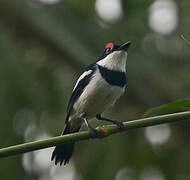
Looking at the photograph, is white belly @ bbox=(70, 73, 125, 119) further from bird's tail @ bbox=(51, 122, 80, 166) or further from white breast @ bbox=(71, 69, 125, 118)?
bird's tail @ bbox=(51, 122, 80, 166)

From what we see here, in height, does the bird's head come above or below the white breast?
above

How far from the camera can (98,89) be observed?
138 inches

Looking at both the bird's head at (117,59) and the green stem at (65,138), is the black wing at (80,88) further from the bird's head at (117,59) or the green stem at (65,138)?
the green stem at (65,138)

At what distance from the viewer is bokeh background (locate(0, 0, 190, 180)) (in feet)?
14.9

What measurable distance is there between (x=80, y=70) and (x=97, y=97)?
160cm

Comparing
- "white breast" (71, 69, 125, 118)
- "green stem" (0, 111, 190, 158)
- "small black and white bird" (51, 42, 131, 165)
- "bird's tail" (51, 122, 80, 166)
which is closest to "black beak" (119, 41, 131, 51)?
"small black and white bird" (51, 42, 131, 165)

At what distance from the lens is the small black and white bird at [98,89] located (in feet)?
11.5

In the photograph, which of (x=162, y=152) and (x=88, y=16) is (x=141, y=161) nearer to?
(x=162, y=152)

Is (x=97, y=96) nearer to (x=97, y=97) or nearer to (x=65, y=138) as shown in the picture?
(x=97, y=97)

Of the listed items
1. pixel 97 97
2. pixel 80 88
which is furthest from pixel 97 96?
pixel 80 88

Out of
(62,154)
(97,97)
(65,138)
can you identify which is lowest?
(62,154)

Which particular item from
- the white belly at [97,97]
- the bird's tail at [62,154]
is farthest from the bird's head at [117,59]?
the bird's tail at [62,154]

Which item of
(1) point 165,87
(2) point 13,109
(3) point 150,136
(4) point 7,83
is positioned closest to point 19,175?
(2) point 13,109

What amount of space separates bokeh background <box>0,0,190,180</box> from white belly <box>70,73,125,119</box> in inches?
33.5
